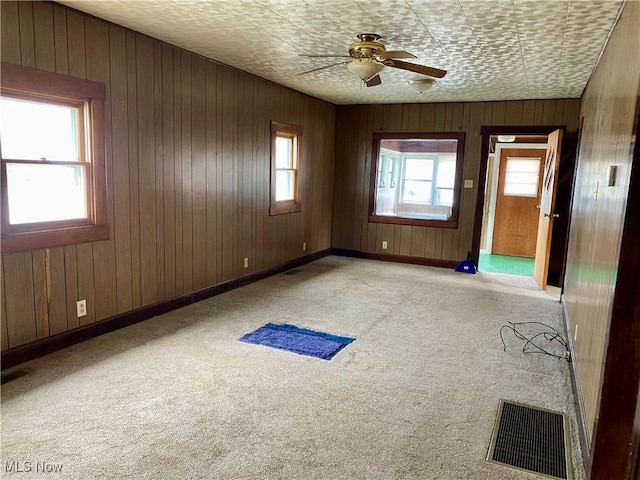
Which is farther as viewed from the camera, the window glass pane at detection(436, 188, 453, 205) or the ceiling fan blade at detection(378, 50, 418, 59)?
the window glass pane at detection(436, 188, 453, 205)

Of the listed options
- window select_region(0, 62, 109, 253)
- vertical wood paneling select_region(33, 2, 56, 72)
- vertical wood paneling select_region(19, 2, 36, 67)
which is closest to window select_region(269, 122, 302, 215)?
window select_region(0, 62, 109, 253)

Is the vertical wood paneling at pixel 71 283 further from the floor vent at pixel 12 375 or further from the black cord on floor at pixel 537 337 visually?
the black cord on floor at pixel 537 337

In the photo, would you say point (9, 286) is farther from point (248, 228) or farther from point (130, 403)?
point (248, 228)

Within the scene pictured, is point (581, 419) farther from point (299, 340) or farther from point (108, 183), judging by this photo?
point (108, 183)

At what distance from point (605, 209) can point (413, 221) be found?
4.58 meters

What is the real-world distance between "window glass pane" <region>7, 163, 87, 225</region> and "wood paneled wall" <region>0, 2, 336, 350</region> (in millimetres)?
235

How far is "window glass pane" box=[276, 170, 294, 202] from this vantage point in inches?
237

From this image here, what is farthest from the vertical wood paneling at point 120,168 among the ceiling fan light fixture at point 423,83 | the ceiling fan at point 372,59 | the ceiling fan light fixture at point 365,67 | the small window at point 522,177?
the small window at point 522,177

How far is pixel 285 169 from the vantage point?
604 cm

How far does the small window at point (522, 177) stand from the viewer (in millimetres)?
7984

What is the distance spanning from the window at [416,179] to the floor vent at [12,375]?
17.6 ft

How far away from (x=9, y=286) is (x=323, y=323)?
240cm

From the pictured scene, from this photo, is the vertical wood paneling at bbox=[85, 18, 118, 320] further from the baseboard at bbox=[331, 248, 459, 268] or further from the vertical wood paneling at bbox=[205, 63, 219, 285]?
the baseboard at bbox=[331, 248, 459, 268]

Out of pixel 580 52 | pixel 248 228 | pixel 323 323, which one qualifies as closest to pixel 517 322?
pixel 323 323
